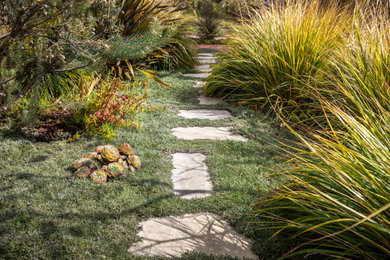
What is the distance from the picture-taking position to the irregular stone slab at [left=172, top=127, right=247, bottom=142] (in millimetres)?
3449

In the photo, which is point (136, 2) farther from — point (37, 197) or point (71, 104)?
point (37, 197)

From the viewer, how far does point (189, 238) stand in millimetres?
1971

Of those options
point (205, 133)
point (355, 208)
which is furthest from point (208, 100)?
point (355, 208)

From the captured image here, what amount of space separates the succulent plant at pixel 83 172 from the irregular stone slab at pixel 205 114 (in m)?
1.71

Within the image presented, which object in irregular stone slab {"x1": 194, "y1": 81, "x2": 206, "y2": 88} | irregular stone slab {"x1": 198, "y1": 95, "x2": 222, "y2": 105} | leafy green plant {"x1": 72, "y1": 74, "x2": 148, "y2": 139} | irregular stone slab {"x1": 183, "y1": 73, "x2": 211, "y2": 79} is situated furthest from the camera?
irregular stone slab {"x1": 183, "y1": 73, "x2": 211, "y2": 79}

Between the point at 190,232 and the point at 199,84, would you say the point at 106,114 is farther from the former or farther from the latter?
the point at 199,84

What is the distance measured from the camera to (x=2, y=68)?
250 centimetres

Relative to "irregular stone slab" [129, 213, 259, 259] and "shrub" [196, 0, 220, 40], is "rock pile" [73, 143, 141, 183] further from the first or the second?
"shrub" [196, 0, 220, 40]

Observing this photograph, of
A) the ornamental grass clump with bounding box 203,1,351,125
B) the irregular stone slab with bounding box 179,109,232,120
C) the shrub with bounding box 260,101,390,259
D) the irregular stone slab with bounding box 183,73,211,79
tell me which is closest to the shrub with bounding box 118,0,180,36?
the irregular stone slab with bounding box 183,73,211,79

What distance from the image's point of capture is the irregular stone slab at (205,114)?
4.06m

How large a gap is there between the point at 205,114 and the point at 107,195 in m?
2.08

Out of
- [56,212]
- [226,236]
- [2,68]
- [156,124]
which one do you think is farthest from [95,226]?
[156,124]

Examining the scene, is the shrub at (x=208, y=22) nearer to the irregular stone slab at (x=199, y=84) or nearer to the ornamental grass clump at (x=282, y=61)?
the irregular stone slab at (x=199, y=84)

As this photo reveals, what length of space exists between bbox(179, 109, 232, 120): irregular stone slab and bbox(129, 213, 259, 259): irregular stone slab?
1997mm
